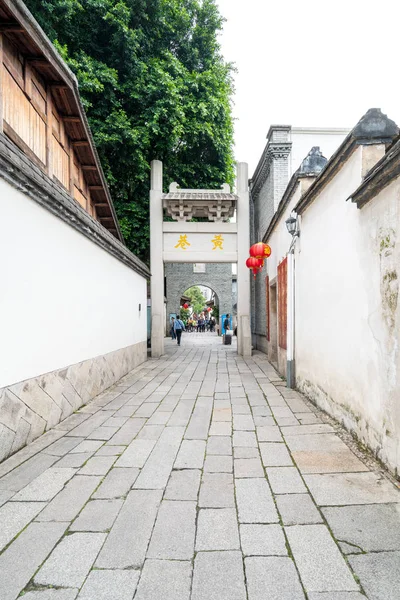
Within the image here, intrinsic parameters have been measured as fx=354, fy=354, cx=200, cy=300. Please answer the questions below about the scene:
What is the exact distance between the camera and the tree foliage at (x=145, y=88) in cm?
1054

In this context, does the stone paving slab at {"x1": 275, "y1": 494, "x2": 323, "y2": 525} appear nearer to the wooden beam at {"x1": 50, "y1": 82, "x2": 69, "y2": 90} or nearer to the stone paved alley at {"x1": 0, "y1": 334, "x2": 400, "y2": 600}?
the stone paved alley at {"x1": 0, "y1": 334, "x2": 400, "y2": 600}

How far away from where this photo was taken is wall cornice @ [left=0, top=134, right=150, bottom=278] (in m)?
3.08

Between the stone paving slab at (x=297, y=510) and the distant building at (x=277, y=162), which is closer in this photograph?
the stone paving slab at (x=297, y=510)

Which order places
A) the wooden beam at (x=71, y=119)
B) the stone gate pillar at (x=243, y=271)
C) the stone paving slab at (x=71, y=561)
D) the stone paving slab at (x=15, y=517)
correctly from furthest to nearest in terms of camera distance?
the stone gate pillar at (x=243, y=271) < the wooden beam at (x=71, y=119) < the stone paving slab at (x=15, y=517) < the stone paving slab at (x=71, y=561)

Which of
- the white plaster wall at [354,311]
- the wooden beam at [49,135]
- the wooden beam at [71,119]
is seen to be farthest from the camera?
the wooden beam at [71,119]

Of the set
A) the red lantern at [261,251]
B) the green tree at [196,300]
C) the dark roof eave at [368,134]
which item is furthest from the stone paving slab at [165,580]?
the green tree at [196,300]

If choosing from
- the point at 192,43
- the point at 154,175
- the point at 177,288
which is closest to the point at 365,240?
the point at 154,175

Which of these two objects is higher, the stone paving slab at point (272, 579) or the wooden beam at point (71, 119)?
the wooden beam at point (71, 119)

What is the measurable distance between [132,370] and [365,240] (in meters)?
6.43

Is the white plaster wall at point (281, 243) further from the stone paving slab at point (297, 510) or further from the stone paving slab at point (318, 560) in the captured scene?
the stone paving slab at point (318, 560)

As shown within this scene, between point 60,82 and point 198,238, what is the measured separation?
6250mm

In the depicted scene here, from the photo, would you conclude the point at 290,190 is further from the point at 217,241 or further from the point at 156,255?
the point at 156,255

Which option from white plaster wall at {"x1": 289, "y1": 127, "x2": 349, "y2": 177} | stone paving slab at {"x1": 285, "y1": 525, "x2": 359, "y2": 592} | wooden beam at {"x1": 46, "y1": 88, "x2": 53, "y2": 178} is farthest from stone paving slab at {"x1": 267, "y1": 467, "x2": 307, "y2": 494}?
white plaster wall at {"x1": 289, "y1": 127, "x2": 349, "y2": 177}

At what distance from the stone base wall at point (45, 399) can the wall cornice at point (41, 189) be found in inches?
74.1
